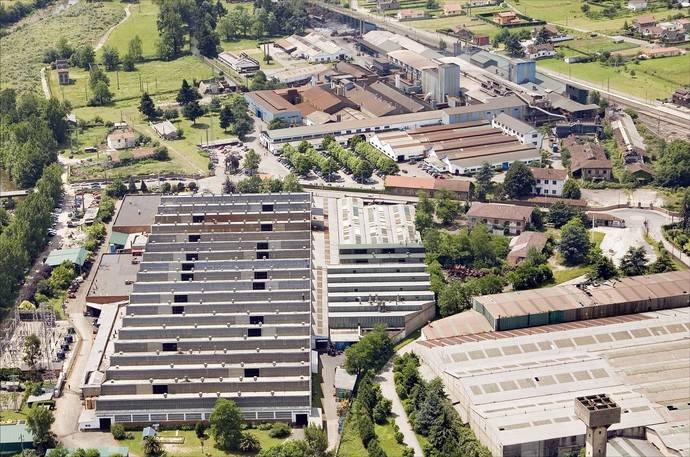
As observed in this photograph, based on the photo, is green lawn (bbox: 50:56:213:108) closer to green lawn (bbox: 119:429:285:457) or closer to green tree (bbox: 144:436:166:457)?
green lawn (bbox: 119:429:285:457)

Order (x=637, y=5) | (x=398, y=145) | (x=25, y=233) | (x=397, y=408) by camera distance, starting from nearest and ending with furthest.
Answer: (x=397, y=408)
(x=25, y=233)
(x=398, y=145)
(x=637, y=5)

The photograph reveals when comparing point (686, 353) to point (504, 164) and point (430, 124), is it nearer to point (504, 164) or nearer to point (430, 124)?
point (504, 164)

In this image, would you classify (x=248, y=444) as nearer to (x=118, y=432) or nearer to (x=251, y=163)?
(x=118, y=432)

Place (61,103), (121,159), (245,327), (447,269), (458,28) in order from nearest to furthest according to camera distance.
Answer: (245,327), (447,269), (121,159), (61,103), (458,28)

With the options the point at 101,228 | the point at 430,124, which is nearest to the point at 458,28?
the point at 430,124

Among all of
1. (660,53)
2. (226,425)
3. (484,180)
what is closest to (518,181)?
(484,180)

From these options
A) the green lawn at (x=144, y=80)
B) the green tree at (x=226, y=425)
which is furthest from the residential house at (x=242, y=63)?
the green tree at (x=226, y=425)
